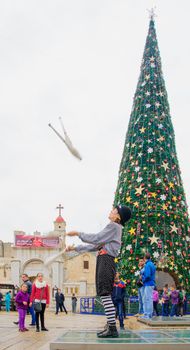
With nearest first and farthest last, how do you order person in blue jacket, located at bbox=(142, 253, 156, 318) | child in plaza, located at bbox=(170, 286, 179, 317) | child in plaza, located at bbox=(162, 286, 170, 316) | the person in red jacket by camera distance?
the person in red jacket, person in blue jacket, located at bbox=(142, 253, 156, 318), child in plaza, located at bbox=(170, 286, 179, 317), child in plaza, located at bbox=(162, 286, 170, 316)

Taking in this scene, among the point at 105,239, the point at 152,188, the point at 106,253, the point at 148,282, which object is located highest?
the point at 152,188

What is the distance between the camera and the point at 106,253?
592 centimetres

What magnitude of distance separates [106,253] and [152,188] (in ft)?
45.7

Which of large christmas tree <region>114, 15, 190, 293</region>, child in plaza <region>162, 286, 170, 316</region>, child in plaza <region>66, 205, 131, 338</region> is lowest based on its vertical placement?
child in plaza <region>162, 286, 170, 316</region>

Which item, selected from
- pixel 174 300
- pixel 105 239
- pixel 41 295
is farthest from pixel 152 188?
pixel 105 239

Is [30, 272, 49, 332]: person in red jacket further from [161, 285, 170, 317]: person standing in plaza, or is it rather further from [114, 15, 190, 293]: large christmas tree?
[114, 15, 190, 293]: large christmas tree

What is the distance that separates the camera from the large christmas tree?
18781 mm

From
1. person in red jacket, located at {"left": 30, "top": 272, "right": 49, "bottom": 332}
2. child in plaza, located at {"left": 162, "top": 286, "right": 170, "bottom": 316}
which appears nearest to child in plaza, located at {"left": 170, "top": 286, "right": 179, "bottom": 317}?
child in plaza, located at {"left": 162, "top": 286, "right": 170, "bottom": 316}

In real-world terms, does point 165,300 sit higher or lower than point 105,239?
lower

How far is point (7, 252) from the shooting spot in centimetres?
6494

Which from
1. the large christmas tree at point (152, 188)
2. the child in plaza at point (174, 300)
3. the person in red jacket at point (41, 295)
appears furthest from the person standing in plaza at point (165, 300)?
the person in red jacket at point (41, 295)

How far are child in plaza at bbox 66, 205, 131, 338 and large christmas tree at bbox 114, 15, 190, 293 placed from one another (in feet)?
41.9

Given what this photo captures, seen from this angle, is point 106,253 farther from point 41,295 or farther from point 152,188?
point 152,188

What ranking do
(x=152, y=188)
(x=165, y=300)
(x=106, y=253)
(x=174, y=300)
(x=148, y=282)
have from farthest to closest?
(x=152, y=188), (x=165, y=300), (x=174, y=300), (x=148, y=282), (x=106, y=253)
